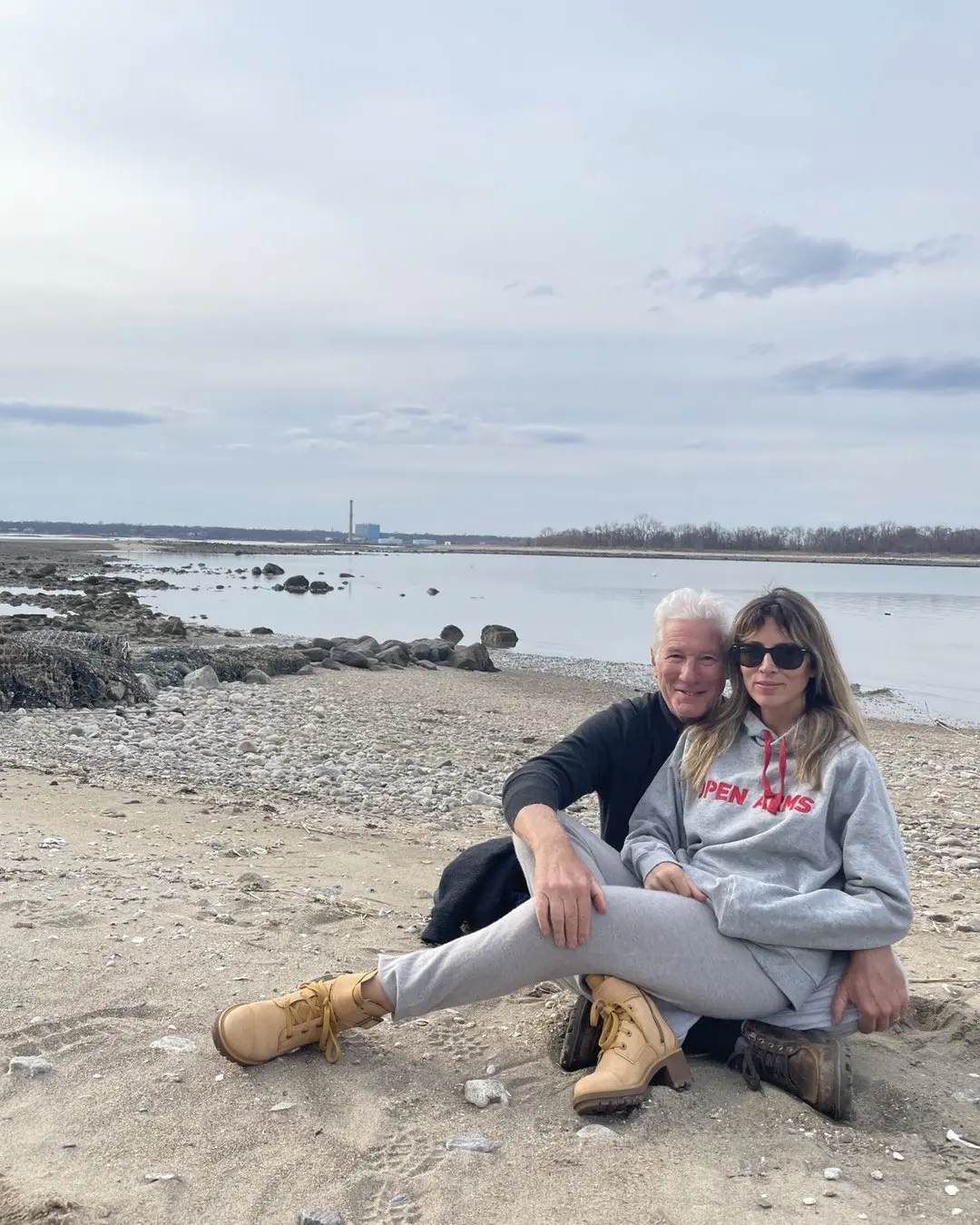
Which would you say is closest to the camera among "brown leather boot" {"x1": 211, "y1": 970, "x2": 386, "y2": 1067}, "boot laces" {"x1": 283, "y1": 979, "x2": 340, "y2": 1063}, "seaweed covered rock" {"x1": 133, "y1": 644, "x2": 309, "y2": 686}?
"brown leather boot" {"x1": 211, "y1": 970, "x2": 386, "y2": 1067}

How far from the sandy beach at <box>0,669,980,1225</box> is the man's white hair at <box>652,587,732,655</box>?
4.87 feet

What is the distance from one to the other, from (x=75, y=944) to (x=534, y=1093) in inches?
79.9

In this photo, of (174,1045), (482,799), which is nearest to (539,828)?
(174,1045)

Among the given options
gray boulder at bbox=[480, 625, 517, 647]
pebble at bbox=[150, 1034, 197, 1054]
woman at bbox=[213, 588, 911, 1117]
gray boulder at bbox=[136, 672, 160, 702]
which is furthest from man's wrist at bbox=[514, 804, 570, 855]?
gray boulder at bbox=[480, 625, 517, 647]

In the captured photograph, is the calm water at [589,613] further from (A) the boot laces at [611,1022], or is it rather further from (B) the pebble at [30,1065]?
(B) the pebble at [30,1065]

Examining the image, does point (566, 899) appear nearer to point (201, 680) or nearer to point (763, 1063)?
point (763, 1063)

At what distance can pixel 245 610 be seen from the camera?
36406 mm

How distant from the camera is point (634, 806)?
156 inches

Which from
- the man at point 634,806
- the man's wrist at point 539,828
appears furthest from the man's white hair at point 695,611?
the man's wrist at point 539,828

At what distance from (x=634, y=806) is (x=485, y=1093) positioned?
1185 millimetres

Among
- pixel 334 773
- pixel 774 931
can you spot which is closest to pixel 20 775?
pixel 334 773

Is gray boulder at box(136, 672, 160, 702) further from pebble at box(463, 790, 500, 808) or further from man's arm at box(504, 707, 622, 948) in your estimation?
man's arm at box(504, 707, 622, 948)

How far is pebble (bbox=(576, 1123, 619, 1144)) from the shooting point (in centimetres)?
298

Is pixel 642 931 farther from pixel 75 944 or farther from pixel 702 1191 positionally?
pixel 75 944
